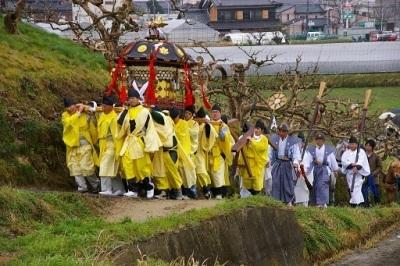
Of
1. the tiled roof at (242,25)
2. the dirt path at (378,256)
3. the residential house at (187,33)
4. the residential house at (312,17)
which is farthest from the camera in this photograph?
the residential house at (312,17)

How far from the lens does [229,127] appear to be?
43.3 feet

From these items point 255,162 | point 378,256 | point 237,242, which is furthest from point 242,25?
point 237,242

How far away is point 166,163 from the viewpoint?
11234 millimetres

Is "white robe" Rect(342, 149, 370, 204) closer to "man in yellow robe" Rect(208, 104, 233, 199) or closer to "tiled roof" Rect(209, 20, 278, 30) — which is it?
"man in yellow robe" Rect(208, 104, 233, 199)

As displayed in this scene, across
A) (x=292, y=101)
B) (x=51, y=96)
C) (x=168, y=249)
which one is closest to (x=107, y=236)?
(x=168, y=249)

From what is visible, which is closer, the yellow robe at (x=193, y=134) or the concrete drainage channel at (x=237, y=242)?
the concrete drainage channel at (x=237, y=242)

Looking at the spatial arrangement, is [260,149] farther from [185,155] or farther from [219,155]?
[185,155]

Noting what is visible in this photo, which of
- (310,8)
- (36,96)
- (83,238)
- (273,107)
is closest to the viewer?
(83,238)

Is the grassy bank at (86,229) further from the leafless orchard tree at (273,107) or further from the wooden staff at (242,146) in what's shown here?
the leafless orchard tree at (273,107)

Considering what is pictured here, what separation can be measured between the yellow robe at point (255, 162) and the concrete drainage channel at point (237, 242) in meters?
1.85

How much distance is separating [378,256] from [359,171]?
10.4ft

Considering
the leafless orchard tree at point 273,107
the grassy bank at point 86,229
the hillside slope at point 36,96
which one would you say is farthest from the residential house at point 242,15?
the grassy bank at point 86,229

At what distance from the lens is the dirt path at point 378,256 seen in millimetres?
11508

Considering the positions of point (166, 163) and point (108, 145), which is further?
point (166, 163)
